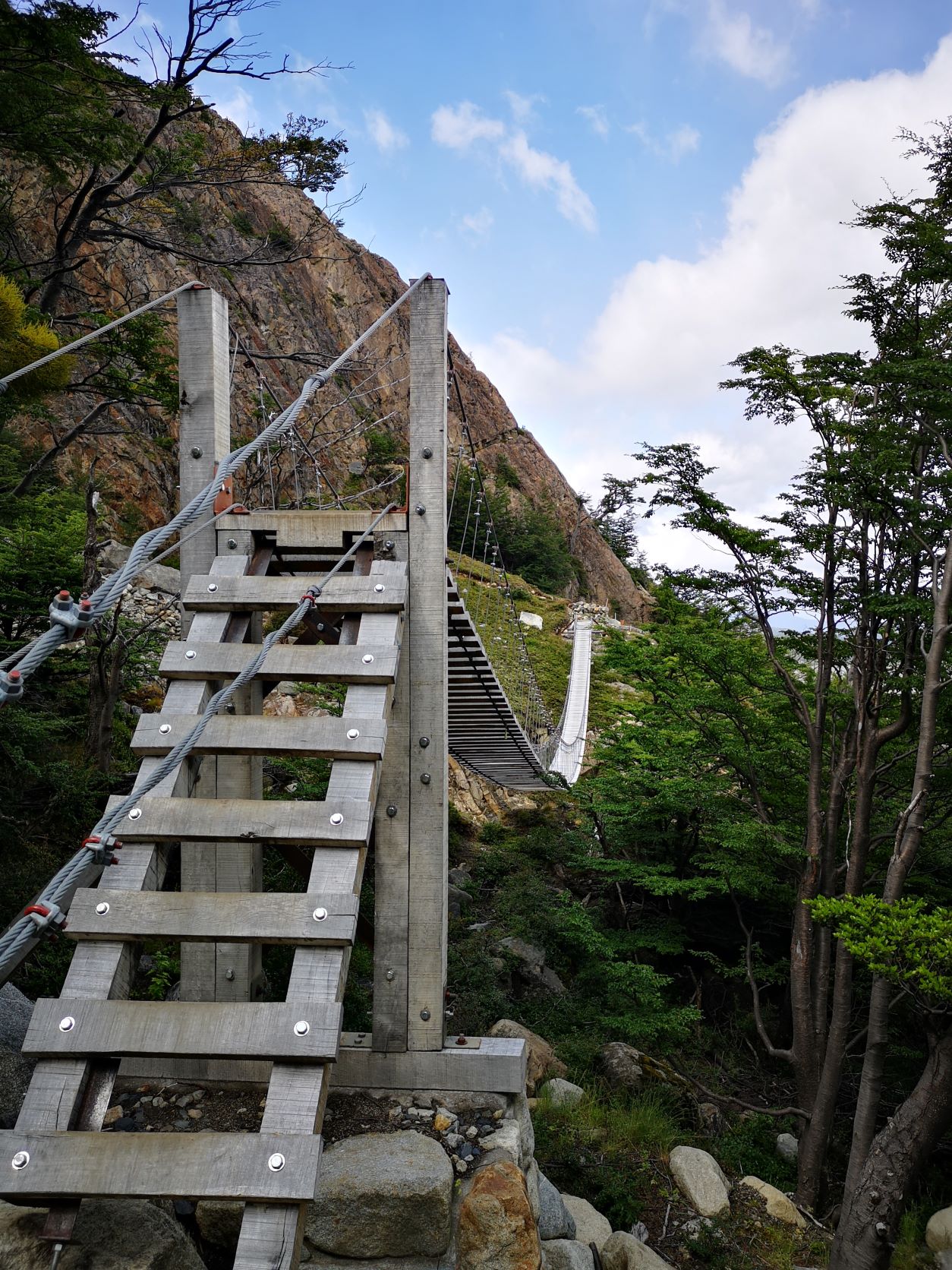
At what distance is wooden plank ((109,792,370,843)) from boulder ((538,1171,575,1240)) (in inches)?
77.8

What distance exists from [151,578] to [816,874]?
21.9ft

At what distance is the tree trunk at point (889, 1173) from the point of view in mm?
4367

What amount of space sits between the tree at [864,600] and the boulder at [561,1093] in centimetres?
151

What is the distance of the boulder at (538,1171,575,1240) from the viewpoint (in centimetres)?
308

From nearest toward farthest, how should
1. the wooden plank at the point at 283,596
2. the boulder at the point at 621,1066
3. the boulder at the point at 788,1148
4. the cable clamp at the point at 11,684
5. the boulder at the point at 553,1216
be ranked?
the cable clamp at the point at 11,684, the wooden plank at the point at 283,596, the boulder at the point at 553,1216, the boulder at the point at 621,1066, the boulder at the point at 788,1148

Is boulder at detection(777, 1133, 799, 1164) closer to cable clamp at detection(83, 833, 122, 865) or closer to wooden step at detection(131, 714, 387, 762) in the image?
wooden step at detection(131, 714, 387, 762)

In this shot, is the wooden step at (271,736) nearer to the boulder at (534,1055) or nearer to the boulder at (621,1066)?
the boulder at (534,1055)

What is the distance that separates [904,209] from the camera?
17.7ft

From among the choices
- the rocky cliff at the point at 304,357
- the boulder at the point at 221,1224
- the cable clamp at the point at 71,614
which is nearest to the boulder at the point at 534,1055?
the boulder at the point at 221,1224

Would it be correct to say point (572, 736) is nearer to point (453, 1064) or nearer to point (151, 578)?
point (151, 578)

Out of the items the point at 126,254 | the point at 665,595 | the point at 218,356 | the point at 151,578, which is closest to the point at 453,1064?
the point at 218,356

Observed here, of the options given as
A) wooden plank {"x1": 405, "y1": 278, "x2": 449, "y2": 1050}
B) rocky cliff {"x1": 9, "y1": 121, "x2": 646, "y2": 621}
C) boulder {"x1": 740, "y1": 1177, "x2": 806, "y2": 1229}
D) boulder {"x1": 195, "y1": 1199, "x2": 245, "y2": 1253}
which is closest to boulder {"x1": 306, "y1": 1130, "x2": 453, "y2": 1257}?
boulder {"x1": 195, "y1": 1199, "x2": 245, "y2": 1253}

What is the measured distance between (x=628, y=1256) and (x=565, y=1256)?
2.84 ft

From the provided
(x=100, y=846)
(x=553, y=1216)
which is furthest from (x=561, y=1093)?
(x=100, y=846)
